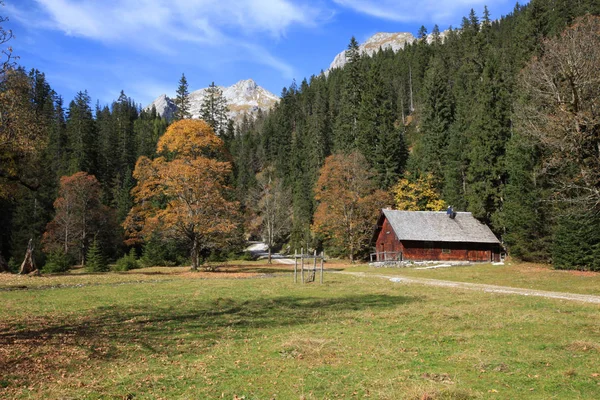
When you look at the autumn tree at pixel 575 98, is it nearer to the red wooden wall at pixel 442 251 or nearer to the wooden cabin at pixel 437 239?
the wooden cabin at pixel 437 239

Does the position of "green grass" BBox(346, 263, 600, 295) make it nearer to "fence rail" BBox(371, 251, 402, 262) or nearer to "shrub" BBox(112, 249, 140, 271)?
"fence rail" BBox(371, 251, 402, 262)

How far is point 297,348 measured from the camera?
33.2 ft

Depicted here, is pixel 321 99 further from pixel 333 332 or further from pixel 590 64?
pixel 333 332

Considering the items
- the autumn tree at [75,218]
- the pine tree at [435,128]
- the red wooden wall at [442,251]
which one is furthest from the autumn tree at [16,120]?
the pine tree at [435,128]

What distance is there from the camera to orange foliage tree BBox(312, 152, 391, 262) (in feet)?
166

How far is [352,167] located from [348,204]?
194 inches

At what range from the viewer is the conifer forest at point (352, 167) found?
24422mm

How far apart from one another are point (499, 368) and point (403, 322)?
5167 mm

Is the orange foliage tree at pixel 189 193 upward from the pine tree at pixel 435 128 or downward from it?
downward

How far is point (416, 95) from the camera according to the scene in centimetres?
10700

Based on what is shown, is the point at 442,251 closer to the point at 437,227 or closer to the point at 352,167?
the point at 437,227

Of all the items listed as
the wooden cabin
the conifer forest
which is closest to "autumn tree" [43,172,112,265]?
the conifer forest

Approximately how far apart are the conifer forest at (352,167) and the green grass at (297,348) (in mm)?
9595

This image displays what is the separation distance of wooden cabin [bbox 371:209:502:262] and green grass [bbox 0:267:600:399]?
27368mm
